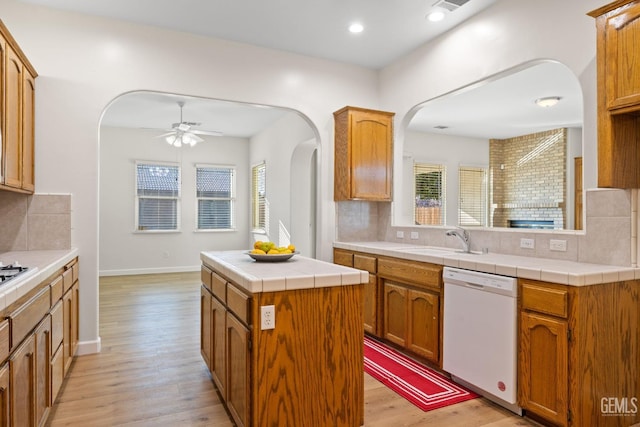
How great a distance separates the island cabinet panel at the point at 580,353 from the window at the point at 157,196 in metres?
7.07

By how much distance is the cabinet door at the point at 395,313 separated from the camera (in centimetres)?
330

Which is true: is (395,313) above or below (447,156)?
below

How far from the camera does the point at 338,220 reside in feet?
14.7

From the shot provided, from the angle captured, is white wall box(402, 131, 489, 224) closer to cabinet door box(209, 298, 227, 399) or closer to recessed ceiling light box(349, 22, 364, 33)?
recessed ceiling light box(349, 22, 364, 33)

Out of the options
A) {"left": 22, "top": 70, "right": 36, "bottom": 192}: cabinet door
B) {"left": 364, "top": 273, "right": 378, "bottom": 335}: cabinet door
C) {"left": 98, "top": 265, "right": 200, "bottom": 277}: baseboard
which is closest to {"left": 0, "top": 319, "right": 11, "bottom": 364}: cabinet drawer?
{"left": 22, "top": 70, "right": 36, "bottom": 192}: cabinet door

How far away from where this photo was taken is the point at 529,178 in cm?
839

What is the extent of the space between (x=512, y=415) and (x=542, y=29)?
2613 millimetres

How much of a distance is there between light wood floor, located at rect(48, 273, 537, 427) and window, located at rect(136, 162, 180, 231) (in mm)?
3827

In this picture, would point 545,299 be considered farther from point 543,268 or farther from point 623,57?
point 623,57

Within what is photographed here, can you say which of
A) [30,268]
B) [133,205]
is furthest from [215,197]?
[30,268]

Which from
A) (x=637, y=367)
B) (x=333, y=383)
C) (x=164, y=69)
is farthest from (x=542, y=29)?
(x=164, y=69)

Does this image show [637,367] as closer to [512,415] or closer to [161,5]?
[512,415]

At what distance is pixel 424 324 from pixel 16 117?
327cm

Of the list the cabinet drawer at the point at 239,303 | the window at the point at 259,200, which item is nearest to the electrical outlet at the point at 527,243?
the cabinet drawer at the point at 239,303
